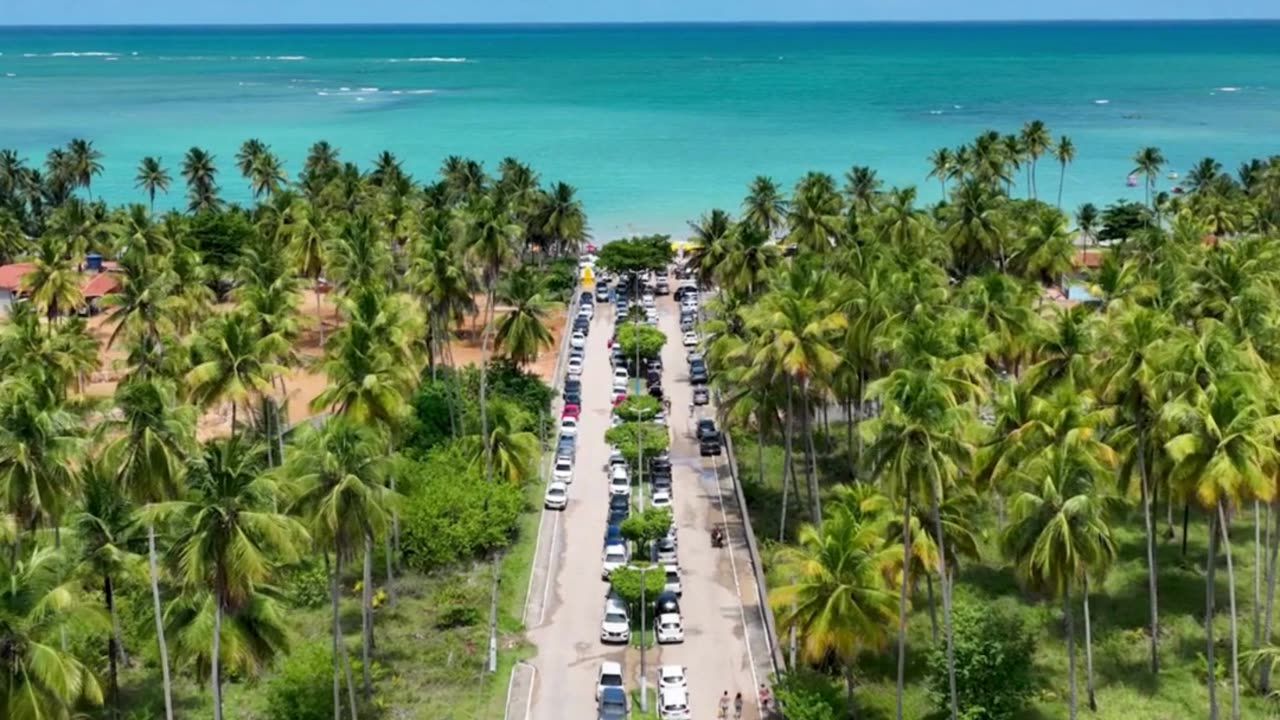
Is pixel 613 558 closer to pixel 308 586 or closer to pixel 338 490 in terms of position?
pixel 308 586

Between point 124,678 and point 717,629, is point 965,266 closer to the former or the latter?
point 717,629

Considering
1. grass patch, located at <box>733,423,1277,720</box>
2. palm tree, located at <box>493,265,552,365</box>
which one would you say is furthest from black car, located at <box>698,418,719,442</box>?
palm tree, located at <box>493,265,552,365</box>

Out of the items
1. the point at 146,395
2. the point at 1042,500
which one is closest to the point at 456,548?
the point at 146,395

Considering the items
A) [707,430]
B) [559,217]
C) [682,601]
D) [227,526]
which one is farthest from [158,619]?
[559,217]

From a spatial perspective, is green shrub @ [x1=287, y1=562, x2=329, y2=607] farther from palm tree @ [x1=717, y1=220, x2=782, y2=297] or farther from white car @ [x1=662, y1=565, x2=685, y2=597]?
palm tree @ [x1=717, y1=220, x2=782, y2=297]

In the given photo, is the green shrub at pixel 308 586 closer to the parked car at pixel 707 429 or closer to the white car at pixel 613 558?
the white car at pixel 613 558

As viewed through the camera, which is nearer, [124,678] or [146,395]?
[146,395]
